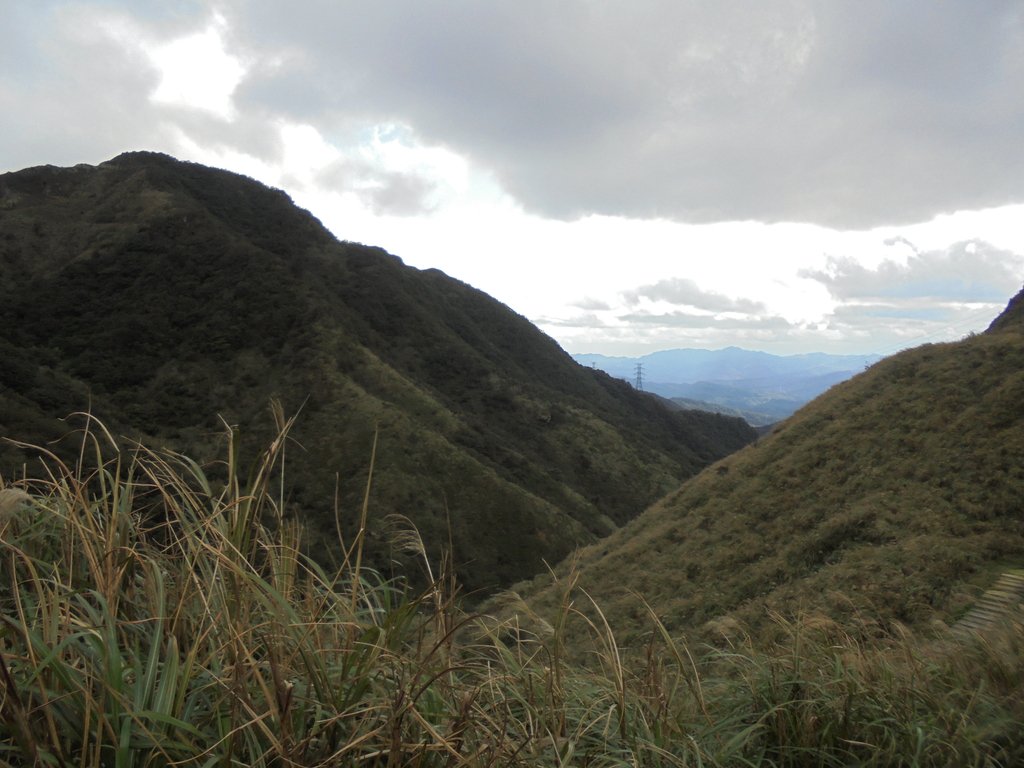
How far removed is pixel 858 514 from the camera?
15383mm

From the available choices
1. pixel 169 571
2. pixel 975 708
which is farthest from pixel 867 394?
pixel 169 571

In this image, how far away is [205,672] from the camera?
6.02 ft

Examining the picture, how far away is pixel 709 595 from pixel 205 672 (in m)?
15.0

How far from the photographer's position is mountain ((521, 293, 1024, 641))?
11.8 metres

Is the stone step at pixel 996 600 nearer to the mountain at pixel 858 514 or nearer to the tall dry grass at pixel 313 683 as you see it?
the mountain at pixel 858 514

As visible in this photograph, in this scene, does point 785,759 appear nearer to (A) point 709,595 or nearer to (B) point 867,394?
(A) point 709,595

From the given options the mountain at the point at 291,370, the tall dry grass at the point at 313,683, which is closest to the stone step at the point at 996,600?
the tall dry grass at the point at 313,683

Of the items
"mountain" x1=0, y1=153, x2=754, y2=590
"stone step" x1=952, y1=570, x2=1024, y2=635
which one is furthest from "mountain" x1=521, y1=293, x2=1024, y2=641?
"mountain" x1=0, y1=153, x2=754, y2=590

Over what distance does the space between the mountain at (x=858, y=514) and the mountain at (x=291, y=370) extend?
10.8 m

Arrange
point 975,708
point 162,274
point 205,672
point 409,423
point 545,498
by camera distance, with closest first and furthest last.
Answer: point 205,672, point 975,708, point 409,423, point 545,498, point 162,274

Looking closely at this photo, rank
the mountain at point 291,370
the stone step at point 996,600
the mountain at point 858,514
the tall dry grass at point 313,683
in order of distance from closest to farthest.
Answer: the tall dry grass at point 313,683 < the stone step at point 996,600 < the mountain at point 858,514 < the mountain at point 291,370

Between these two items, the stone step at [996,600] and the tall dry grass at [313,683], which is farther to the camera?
the stone step at [996,600]

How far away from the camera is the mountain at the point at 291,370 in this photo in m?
34.2

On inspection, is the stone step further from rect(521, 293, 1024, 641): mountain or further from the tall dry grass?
the tall dry grass
